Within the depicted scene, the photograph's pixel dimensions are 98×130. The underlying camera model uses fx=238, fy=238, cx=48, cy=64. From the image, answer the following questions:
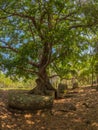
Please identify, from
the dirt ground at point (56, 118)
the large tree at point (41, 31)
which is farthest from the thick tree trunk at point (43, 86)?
the dirt ground at point (56, 118)

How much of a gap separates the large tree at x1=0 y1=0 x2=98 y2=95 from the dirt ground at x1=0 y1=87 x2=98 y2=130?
2.76 m

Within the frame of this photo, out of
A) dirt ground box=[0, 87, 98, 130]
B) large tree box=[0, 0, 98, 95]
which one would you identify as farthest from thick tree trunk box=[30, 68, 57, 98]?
dirt ground box=[0, 87, 98, 130]

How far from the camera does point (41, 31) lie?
1372cm

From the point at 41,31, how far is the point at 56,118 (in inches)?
203

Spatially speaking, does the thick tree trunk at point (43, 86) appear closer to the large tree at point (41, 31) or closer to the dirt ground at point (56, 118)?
the large tree at point (41, 31)

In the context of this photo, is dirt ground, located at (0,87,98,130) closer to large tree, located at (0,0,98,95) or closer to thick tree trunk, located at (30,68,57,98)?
thick tree trunk, located at (30,68,57,98)

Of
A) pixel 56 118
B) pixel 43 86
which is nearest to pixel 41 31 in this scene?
pixel 43 86

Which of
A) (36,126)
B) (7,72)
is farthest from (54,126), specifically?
(7,72)

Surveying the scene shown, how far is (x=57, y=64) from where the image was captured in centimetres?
1645

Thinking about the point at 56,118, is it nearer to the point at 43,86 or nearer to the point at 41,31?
the point at 43,86

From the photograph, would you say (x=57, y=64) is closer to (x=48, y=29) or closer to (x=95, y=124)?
(x=48, y=29)

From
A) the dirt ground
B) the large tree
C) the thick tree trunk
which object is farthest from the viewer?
the thick tree trunk

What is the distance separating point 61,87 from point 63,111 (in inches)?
318

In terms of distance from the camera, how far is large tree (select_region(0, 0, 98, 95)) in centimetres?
1195
